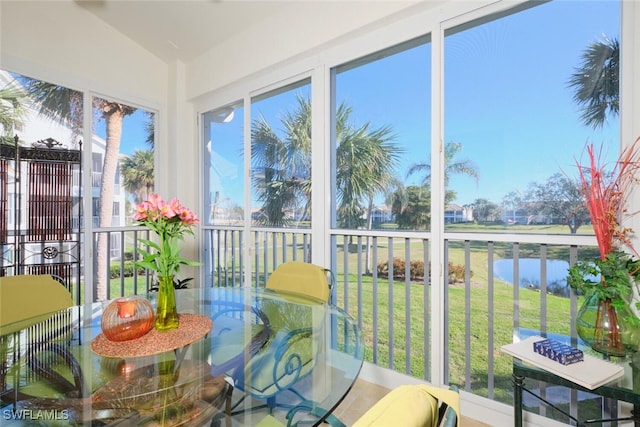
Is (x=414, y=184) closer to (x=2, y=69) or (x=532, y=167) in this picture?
(x=532, y=167)

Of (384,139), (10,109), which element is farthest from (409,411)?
(10,109)

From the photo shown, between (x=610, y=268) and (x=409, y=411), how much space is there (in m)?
1.33

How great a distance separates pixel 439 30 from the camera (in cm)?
194

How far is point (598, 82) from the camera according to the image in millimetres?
1525

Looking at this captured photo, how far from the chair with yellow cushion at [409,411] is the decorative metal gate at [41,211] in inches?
128

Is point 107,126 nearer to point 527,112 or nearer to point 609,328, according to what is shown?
point 527,112

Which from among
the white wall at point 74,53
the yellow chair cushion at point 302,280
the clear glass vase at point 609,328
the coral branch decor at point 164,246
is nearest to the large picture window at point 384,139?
the yellow chair cushion at point 302,280

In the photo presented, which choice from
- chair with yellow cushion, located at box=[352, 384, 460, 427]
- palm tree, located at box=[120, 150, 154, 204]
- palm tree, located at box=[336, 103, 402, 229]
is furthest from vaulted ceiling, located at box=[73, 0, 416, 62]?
chair with yellow cushion, located at box=[352, 384, 460, 427]

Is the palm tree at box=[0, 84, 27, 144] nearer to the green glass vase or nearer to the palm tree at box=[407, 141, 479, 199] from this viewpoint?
the green glass vase

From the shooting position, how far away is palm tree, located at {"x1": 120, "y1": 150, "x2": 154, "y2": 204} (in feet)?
10.7

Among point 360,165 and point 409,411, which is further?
point 360,165

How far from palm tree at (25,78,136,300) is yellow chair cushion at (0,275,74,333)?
4.80ft

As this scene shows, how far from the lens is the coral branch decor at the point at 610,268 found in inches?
49.9

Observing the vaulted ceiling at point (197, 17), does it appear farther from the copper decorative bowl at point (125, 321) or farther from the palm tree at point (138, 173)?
the copper decorative bowl at point (125, 321)
